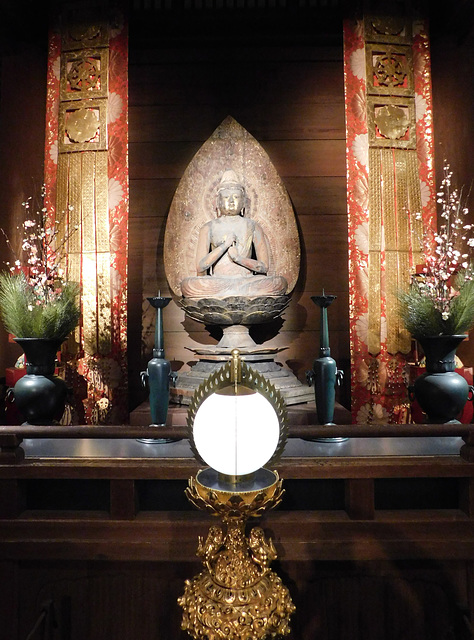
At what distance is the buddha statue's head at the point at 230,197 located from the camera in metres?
3.17

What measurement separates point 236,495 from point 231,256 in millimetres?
2414

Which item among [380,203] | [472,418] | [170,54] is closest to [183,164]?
[170,54]

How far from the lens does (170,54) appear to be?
3.48 m

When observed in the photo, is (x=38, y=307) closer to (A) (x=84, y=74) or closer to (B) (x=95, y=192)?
(B) (x=95, y=192)

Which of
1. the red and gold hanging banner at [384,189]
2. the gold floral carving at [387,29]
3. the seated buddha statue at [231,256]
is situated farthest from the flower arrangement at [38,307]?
the gold floral carving at [387,29]

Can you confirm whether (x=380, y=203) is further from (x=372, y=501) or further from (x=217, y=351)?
(x=372, y=501)

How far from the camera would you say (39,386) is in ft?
7.24

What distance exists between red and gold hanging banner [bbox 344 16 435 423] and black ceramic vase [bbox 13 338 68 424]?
6.48ft

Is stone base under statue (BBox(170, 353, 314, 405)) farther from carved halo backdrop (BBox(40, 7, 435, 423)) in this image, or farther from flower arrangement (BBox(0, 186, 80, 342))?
flower arrangement (BBox(0, 186, 80, 342))

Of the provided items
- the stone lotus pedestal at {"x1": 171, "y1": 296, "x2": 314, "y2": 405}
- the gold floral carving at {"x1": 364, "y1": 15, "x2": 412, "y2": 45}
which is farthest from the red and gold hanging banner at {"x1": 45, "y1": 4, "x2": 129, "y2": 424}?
the gold floral carving at {"x1": 364, "y1": 15, "x2": 412, "y2": 45}

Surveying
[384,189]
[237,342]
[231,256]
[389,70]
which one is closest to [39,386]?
[237,342]

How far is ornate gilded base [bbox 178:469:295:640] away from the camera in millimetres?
839

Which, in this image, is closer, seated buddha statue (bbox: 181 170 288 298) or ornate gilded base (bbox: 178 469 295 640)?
ornate gilded base (bbox: 178 469 295 640)

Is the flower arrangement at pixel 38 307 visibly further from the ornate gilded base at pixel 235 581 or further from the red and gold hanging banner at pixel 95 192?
the ornate gilded base at pixel 235 581
